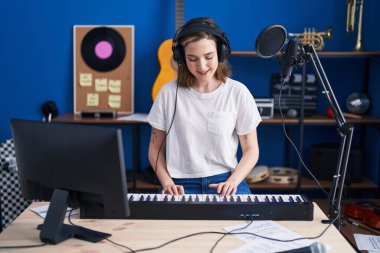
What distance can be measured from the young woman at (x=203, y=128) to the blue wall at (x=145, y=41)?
1163mm

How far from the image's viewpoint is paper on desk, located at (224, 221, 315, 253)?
105 centimetres

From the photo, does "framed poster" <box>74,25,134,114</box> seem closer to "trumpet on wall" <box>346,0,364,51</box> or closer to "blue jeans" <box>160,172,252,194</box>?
"blue jeans" <box>160,172,252,194</box>

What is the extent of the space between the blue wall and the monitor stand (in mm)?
1852

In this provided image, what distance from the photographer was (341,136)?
1.20m

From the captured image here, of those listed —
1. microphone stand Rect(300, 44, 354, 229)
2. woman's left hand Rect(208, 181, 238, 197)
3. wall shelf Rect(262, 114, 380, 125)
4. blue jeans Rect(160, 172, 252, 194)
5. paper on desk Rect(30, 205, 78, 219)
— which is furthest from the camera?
wall shelf Rect(262, 114, 380, 125)

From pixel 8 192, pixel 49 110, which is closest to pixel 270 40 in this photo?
pixel 49 110

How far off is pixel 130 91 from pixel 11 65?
3.00ft

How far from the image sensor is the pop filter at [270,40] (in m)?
1.20

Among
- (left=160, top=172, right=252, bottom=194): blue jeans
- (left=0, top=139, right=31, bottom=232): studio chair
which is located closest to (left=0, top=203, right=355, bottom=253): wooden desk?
(left=160, top=172, right=252, bottom=194): blue jeans

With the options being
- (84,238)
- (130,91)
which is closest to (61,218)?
(84,238)

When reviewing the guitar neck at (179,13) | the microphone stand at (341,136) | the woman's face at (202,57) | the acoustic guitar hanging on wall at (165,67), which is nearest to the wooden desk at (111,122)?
the acoustic guitar hanging on wall at (165,67)

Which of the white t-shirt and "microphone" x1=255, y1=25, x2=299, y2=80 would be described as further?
the white t-shirt

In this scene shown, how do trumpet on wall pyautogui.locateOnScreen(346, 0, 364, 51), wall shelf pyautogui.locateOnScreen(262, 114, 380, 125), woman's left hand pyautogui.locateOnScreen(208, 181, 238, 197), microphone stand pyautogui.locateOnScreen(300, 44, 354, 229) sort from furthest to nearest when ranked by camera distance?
trumpet on wall pyautogui.locateOnScreen(346, 0, 364, 51) < wall shelf pyautogui.locateOnScreen(262, 114, 380, 125) < woman's left hand pyautogui.locateOnScreen(208, 181, 238, 197) < microphone stand pyautogui.locateOnScreen(300, 44, 354, 229)

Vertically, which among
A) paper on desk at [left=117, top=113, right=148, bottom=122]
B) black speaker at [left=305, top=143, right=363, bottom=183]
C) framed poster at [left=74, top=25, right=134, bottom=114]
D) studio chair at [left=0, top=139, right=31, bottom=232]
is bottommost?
studio chair at [left=0, top=139, right=31, bottom=232]
